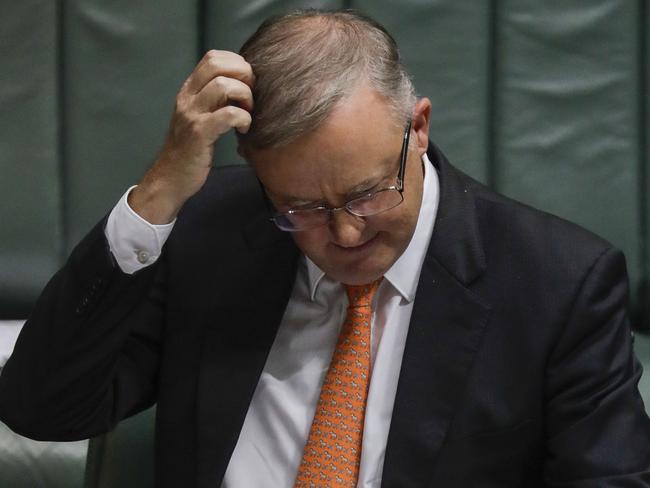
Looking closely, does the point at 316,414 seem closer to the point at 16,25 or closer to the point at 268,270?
the point at 268,270

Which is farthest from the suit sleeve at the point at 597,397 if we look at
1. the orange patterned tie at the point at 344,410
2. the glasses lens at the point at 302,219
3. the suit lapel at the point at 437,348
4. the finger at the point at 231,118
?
the finger at the point at 231,118

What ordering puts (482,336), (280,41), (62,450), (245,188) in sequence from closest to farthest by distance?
1. (280,41)
2. (482,336)
3. (245,188)
4. (62,450)

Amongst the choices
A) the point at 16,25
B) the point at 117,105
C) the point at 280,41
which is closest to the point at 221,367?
the point at 280,41

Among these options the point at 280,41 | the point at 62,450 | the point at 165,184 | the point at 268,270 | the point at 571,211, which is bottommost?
the point at 62,450

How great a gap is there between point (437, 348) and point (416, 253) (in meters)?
0.13

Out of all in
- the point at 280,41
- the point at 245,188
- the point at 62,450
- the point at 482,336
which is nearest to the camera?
the point at 280,41

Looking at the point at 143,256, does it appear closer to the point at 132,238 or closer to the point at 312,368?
the point at 132,238

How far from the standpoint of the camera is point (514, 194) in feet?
6.52

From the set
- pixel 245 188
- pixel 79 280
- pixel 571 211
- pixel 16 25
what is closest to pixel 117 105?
pixel 16 25

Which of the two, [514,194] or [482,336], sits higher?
[482,336]

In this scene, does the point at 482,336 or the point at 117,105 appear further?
the point at 117,105

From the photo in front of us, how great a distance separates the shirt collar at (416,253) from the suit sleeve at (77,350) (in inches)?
10.1

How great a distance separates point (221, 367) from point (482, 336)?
1.12 ft

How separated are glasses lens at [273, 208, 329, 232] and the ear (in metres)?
0.14
